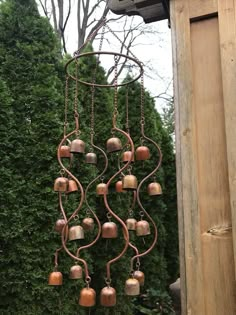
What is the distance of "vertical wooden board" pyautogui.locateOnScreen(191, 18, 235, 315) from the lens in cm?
110

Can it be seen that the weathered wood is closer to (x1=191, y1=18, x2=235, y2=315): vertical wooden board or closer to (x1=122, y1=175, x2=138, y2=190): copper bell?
(x1=191, y1=18, x2=235, y2=315): vertical wooden board

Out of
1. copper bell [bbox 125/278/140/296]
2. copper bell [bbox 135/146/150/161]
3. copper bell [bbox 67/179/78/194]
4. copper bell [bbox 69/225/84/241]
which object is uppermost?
copper bell [bbox 135/146/150/161]

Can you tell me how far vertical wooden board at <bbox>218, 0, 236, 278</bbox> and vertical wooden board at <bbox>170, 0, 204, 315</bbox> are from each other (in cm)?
11

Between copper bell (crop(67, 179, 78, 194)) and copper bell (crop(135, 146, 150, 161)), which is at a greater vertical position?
copper bell (crop(135, 146, 150, 161))

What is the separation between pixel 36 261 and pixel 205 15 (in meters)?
2.21

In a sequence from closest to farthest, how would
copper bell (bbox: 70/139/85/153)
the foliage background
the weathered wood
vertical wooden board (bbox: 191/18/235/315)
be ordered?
1. vertical wooden board (bbox: 191/18/235/315)
2. the weathered wood
3. copper bell (bbox: 70/139/85/153)
4. the foliage background

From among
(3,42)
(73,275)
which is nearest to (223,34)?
(73,275)

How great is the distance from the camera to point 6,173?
279cm

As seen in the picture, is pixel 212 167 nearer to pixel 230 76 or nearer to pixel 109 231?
pixel 230 76

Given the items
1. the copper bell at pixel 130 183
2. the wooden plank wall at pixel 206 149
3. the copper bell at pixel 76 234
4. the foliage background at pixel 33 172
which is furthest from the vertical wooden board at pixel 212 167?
the foliage background at pixel 33 172

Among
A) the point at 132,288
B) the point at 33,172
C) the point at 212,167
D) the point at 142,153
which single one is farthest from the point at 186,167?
the point at 33,172

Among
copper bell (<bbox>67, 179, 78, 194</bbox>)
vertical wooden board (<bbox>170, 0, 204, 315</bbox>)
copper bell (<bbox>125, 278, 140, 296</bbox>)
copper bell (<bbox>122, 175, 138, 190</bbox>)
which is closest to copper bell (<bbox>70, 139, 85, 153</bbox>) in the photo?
copper bell (<bbox>67, 179, 78, 194</bbox>)

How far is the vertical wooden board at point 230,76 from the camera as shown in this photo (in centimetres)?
113

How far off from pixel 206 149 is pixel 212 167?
64mm
